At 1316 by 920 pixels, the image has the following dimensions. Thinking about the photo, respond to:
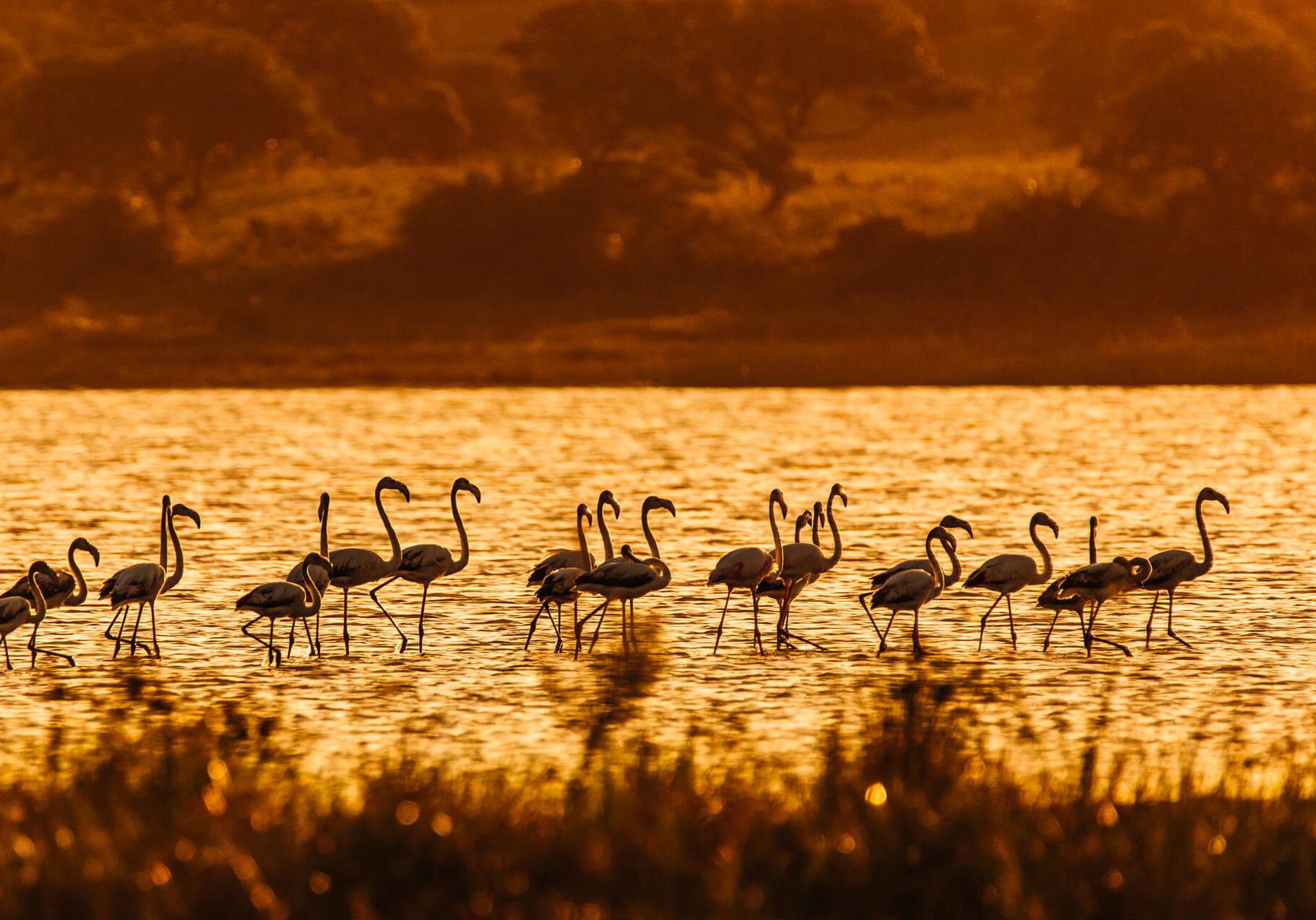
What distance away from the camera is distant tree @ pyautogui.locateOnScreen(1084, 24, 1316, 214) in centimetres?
6181

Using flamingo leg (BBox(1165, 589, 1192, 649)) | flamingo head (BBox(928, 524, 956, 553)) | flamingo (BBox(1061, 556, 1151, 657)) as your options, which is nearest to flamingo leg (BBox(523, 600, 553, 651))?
flamingo head (BBox(928, 524, 956, 553))

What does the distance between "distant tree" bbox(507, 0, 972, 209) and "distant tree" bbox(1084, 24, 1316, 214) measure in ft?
18.0

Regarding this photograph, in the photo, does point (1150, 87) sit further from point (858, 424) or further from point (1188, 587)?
point (1188, 587)

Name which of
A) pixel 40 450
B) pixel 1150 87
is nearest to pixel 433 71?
pixel 1150 87

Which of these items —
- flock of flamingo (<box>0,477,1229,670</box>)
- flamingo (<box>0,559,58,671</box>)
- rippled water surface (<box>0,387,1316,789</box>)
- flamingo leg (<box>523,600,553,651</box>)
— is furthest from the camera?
flamingo leg (<box>523,600,553,651</box>)

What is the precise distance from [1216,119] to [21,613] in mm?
54410

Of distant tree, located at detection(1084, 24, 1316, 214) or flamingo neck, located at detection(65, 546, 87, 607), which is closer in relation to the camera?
flamingo neck, located at detection(65, 546, 87, 607)

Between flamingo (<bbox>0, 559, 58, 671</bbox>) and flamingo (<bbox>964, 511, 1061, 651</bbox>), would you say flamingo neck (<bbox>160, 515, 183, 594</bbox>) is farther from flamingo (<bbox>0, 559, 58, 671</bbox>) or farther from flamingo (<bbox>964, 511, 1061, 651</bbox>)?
flamingo (<bbox>964, 511, 1061, 651</bbox>)

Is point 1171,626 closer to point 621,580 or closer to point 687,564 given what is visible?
point 621,580

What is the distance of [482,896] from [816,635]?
852 cm

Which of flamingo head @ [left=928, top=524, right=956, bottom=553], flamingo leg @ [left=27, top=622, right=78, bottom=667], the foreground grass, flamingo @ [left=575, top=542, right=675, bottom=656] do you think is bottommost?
the foreground grass

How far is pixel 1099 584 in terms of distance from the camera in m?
15.1

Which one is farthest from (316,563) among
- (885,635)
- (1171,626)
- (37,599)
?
(1171,626)

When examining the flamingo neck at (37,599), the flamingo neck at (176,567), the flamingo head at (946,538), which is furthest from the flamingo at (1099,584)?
the flamingo neck at (37,599)
